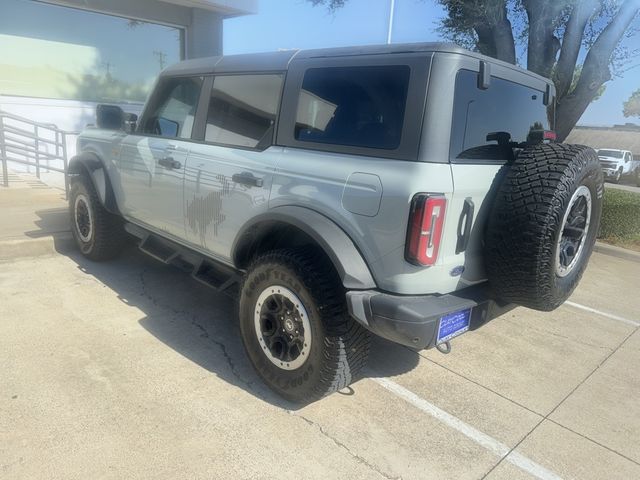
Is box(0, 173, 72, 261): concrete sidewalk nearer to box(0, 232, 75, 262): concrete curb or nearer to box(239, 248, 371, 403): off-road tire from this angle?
box(0, 232, 75, 262): concrete curb

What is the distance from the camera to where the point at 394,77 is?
8.22 feet

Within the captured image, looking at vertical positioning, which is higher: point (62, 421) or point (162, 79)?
point (162, 79)

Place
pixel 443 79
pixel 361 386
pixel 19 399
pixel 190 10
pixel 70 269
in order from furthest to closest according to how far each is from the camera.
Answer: pixel 190 10, pixel 70 269, pixel 361 386, pixel 19 399, pixel 443 79

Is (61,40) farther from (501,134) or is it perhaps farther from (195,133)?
(501,134)

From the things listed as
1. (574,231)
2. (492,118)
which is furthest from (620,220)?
(492,118)

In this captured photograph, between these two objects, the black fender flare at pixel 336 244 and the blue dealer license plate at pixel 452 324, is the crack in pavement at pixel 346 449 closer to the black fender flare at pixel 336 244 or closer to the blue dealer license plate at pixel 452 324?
the blue dealer license plate at pixel 452 324

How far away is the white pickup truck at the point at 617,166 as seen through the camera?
27.3 metres

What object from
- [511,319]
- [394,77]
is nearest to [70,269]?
[394,77]

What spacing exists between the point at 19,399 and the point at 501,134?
10.3 ft

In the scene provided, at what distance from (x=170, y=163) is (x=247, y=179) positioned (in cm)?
99

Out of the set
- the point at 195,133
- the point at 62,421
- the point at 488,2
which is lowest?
the point at 62,421

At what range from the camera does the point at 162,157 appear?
153 inches

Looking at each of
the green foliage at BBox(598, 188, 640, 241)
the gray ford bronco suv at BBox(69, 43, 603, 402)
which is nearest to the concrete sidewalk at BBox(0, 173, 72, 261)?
the gray ford bronco suv at BBox(69, 43, 603, 402)

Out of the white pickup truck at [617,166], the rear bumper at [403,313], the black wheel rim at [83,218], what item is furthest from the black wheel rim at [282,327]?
the white pickup truck at [617,166]
